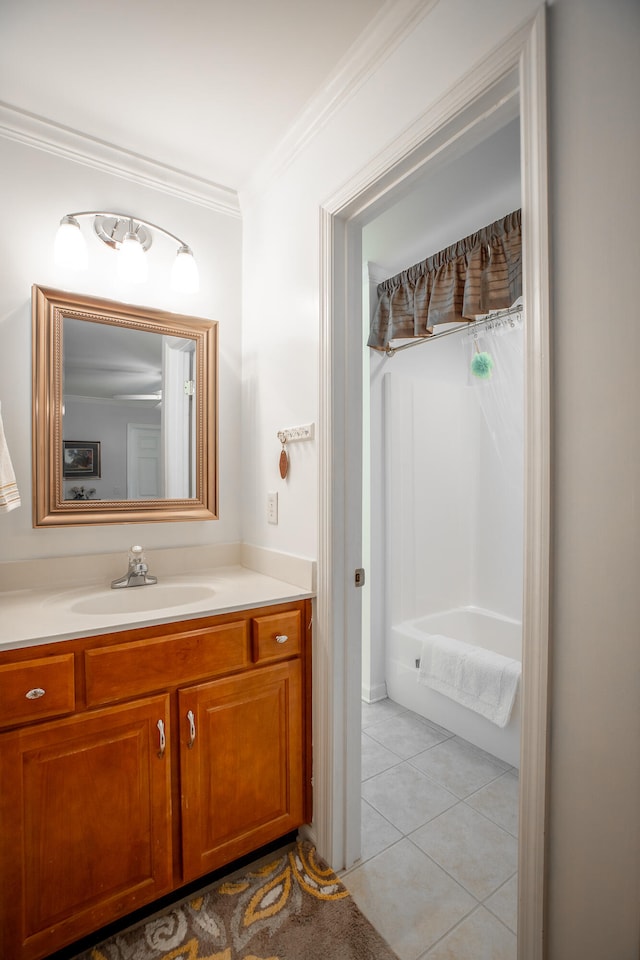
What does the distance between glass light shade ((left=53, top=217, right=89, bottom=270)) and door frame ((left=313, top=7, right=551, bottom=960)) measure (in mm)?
837

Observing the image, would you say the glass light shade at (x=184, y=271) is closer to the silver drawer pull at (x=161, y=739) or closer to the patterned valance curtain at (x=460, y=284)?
the patterned valance curtain at (x=460, y=284)

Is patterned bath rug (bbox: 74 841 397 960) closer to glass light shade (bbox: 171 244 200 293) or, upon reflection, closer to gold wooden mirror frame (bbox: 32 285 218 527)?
gold wooden mirror frame (bbox: 32 285 218 527)

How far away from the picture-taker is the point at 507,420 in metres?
2.74

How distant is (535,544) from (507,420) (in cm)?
199

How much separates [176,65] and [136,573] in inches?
63.4

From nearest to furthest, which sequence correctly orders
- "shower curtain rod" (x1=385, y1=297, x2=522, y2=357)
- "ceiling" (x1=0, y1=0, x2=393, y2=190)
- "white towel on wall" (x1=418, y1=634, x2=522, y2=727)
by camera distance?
"ceiling" (x1=0, y1=0, x2=393, y2=190) → "white towel on wall" (x1=418, y1=634, x2=522, y2=727) → "shower curtain rod" (x1=385, y1=297, x2=522, y2=357)

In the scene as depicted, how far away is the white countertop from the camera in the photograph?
48.2 inches

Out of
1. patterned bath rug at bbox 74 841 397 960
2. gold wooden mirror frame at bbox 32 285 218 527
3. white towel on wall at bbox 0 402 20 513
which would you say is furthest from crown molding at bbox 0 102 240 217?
patterned bath rug at bbox 74 841 397 960

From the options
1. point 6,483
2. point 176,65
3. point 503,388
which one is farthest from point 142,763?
point 503,388

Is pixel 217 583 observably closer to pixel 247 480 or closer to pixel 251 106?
pixel 247 480

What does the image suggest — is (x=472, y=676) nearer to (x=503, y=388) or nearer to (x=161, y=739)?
(x=161, y=739)

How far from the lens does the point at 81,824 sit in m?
1.22

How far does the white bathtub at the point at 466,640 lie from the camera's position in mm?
2098

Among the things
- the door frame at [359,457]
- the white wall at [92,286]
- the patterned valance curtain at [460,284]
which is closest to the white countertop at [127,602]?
the white wall at [92,286]
